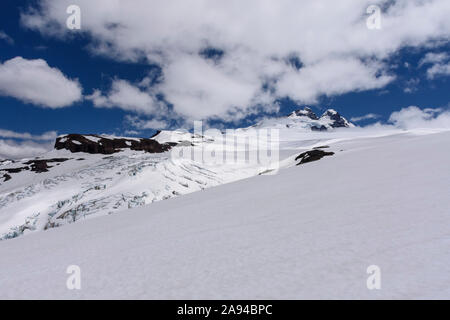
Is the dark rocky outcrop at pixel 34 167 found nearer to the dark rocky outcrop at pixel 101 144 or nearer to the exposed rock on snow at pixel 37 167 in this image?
the exposed rock on snow at pixel 37 167

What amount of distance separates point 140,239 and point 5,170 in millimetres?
67608

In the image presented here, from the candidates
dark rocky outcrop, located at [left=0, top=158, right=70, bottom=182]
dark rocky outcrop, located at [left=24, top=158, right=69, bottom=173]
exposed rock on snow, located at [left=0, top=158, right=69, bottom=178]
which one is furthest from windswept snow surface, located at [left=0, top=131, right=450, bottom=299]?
dark rocky outcrop, located at [left=0, top=158, right=70, bottom=182]

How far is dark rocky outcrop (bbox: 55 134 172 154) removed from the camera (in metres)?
63.4

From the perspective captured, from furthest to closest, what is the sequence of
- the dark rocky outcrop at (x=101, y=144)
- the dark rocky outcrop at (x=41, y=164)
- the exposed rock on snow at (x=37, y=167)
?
the dark rocky outcrop at (x=101, y=144) → the exposed rock on snow at (x=37, y=167) → the dark rocky outcrop at (x=41, y=164)

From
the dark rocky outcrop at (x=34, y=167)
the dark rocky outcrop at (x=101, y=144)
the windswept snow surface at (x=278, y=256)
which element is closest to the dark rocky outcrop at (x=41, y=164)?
the dark rocky outcrop at (x=34, y=167)

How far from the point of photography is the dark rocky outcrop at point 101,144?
63.4m

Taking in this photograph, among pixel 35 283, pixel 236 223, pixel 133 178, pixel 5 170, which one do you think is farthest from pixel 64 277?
pixel 5 170

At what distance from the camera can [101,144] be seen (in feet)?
210

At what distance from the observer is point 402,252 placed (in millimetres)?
2188

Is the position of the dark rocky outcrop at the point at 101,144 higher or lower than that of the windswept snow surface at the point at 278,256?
higher

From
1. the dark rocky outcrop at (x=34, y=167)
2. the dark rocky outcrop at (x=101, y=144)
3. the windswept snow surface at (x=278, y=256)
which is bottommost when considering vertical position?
the windswept snow surface at (x=278, y=256)

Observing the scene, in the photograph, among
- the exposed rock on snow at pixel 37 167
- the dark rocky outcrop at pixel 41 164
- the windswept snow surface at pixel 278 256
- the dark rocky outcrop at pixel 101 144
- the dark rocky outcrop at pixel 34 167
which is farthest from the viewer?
the dark rocky outcrop at pixel 101 144

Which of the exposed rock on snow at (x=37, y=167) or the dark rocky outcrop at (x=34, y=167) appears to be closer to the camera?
the dark rocky outcrop at (x=34, y=167)

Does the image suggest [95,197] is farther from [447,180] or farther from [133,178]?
[447,180]
